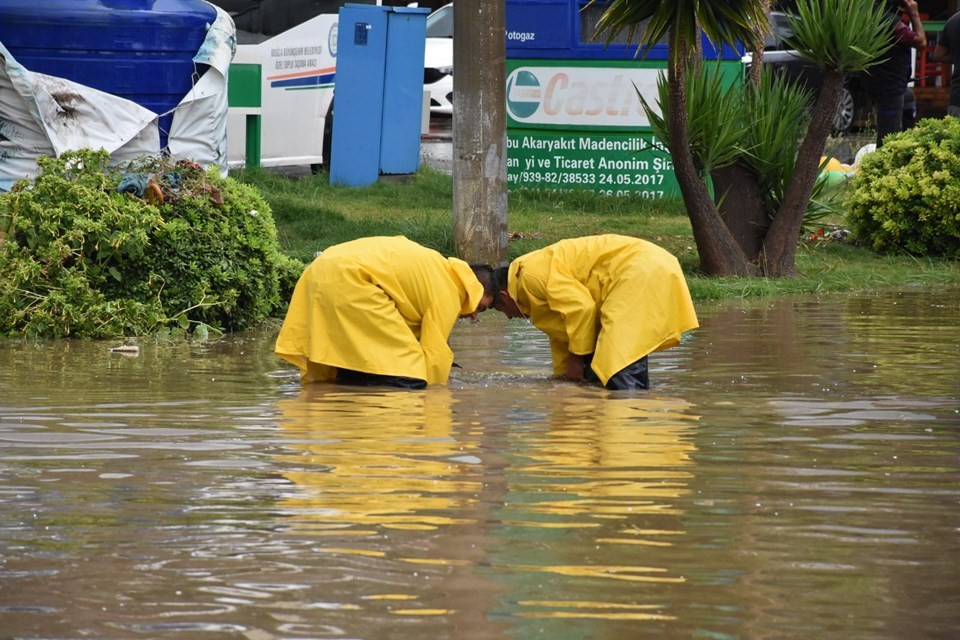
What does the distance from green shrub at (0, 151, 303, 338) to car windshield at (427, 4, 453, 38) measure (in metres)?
10.2

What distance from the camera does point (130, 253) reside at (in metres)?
9.78

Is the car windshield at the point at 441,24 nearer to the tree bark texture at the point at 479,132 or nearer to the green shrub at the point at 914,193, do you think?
the green shrub at the point at 914,193

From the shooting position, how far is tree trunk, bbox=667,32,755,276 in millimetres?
11883

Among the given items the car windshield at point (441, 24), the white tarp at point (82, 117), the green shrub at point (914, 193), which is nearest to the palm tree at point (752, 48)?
the green shrub at point (914, 193)

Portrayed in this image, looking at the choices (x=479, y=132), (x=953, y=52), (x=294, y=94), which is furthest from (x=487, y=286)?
(x=953, y=52)

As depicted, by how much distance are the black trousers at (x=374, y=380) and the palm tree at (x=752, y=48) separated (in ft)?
14.8

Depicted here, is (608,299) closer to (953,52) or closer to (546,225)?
(546,225)

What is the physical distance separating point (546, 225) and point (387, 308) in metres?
6.74

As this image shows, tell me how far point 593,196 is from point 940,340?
6837mm

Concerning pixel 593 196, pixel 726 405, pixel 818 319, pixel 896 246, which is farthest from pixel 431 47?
pixel 726 405

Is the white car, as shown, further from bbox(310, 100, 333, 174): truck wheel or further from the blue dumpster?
the blue dumpster

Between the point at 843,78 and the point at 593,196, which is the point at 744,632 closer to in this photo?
the point at 843,78

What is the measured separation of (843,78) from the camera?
12242 millimetres

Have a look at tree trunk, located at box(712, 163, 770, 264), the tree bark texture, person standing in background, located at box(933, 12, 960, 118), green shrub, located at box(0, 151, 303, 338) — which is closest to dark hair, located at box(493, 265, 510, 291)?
green shrub, located at box(0, 151, 303, 338)
